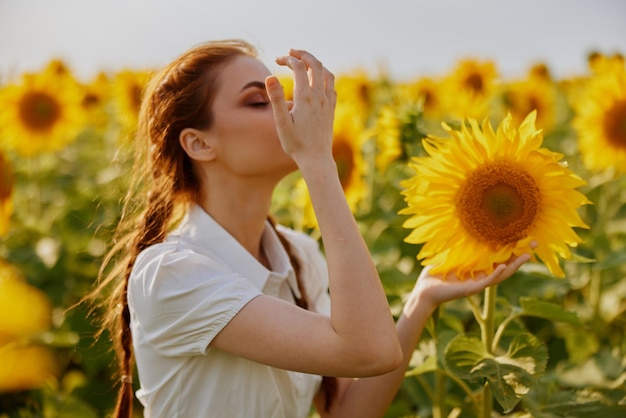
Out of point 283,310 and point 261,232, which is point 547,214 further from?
point 261,232

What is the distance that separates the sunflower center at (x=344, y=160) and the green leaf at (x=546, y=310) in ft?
4.32

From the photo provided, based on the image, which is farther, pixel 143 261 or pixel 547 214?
pixel 143 261

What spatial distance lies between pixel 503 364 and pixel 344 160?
4.93 feet

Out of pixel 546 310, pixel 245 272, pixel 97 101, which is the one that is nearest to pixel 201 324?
pixel 245 272

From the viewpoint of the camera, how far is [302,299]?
204cm

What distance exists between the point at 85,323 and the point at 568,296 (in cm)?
216

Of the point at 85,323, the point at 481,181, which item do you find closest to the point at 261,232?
the point at 481,181

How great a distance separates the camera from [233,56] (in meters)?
1.90

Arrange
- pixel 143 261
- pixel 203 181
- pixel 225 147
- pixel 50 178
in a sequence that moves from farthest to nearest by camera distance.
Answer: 1. pixel 50 178
2. pixel 203 181
3. pixel 225 147
4. pixel 143 261

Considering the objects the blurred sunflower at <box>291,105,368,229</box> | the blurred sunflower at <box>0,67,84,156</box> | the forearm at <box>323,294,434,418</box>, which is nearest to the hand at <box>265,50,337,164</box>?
the forearm at <box>323,294,434,418</box>

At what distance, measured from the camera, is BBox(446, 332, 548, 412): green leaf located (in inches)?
58.5

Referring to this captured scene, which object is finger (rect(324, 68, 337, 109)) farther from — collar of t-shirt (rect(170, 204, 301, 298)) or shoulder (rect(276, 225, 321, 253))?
shoulder (rect(276, 225, 321, 253))

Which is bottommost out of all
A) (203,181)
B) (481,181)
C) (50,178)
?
(50,178)

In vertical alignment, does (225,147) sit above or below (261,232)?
above
